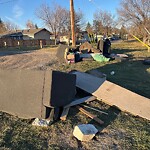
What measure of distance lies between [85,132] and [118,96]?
1.90 metres

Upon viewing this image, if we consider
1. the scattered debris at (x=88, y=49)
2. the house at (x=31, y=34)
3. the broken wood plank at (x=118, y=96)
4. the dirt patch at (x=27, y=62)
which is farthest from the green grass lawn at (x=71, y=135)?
the house at (x=31, y=34)

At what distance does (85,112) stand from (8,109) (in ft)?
5.36

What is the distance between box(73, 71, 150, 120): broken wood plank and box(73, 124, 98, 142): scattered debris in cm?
140

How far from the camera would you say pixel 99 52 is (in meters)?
13.3

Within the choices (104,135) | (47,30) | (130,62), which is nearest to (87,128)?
(104,135)

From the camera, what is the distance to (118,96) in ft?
16.6

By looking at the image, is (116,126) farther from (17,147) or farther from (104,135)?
(17,147)

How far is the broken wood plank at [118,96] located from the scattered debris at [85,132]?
140 cm

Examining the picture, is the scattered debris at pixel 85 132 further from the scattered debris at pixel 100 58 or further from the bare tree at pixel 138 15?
the bare tree at pixel 138 15

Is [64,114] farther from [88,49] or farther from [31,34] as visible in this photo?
[31,34]

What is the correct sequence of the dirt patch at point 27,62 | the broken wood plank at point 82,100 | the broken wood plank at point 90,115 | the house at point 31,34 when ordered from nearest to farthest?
1. the broken wood plank at point 90,115
2. the broken wood plank at point 82,100
3. the dirt patch at point 27,62
4. the house at point 31,34

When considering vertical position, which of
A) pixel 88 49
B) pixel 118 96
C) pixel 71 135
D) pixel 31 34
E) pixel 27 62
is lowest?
pixel 71 135

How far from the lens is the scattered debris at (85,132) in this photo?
3.40 m

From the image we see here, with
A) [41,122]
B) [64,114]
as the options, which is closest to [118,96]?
[64,114]
